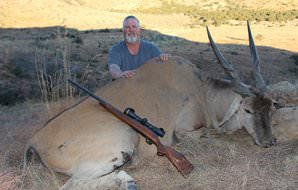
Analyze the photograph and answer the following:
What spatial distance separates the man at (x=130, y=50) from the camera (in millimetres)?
6133

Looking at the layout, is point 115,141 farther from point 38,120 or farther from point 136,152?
point 38,120

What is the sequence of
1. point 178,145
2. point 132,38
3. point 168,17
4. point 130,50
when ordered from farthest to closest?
point 168,17 < point 130,50 < point 132,38 < point 178,145

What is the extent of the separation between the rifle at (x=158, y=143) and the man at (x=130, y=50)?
1.52 metres

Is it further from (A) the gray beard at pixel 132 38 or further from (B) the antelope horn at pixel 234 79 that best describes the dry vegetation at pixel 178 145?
(A) the gray beard at pixel 132 38

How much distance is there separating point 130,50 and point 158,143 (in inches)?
82.8

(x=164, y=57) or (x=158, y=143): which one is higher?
(x=164, y=57)

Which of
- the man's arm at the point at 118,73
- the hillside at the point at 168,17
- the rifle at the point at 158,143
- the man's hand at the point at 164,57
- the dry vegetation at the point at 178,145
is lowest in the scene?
the hillside at the point at 168,17

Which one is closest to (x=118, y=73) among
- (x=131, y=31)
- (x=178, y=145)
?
(x=131, y=31)

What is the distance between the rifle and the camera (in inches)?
174

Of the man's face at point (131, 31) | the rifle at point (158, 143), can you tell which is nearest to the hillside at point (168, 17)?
the man's face at point (131, 31)

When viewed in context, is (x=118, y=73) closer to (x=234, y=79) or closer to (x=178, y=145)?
(x=178, y=145)

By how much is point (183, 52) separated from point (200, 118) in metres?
12.5

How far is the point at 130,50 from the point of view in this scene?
246 inches

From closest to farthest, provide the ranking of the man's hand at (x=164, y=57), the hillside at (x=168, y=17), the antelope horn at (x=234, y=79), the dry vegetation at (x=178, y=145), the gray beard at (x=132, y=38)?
the dry vegetation at (x=178, y=145)
the antelope horn at (x=234, y=79)
the man's hand at (x=164, y=57)
the gray beard at (x=132, y=38)
the hillside at (x=168, y=17)
